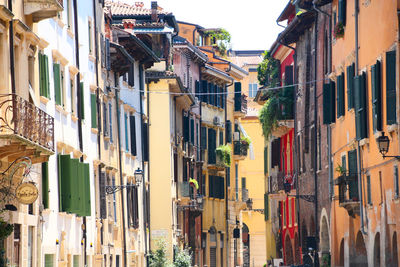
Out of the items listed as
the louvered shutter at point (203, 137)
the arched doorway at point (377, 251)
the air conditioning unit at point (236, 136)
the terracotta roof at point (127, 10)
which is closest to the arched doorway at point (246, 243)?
the air conditioning unit at point (236, 136)

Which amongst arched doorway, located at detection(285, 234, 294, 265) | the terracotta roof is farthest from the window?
the terracotta roof

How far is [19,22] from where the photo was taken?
2369 cm

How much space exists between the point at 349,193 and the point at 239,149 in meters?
40.4

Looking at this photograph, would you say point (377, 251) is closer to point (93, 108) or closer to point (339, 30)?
point (339, 30)

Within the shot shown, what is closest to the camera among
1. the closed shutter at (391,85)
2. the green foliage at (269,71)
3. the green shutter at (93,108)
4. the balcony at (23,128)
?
the balcony at (23,128)

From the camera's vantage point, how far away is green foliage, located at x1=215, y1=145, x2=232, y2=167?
71438 millimetres

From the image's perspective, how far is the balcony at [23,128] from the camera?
20.9 m

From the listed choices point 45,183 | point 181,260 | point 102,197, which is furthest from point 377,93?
point 181,260

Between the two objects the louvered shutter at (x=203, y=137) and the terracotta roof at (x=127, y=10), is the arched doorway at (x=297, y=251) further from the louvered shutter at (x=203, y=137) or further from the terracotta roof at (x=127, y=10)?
the louvered shutter at (x=203, y=137)

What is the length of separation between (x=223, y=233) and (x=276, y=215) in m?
11.9

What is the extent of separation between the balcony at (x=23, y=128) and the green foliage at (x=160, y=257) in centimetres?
2437

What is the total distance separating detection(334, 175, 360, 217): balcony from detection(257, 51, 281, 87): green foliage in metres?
19.3

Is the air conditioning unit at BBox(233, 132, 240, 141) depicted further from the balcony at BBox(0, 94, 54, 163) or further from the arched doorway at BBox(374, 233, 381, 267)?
the balcony at BBox(0, 94, 54, 163)

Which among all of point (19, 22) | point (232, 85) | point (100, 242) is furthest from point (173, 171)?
point (19, 22)
